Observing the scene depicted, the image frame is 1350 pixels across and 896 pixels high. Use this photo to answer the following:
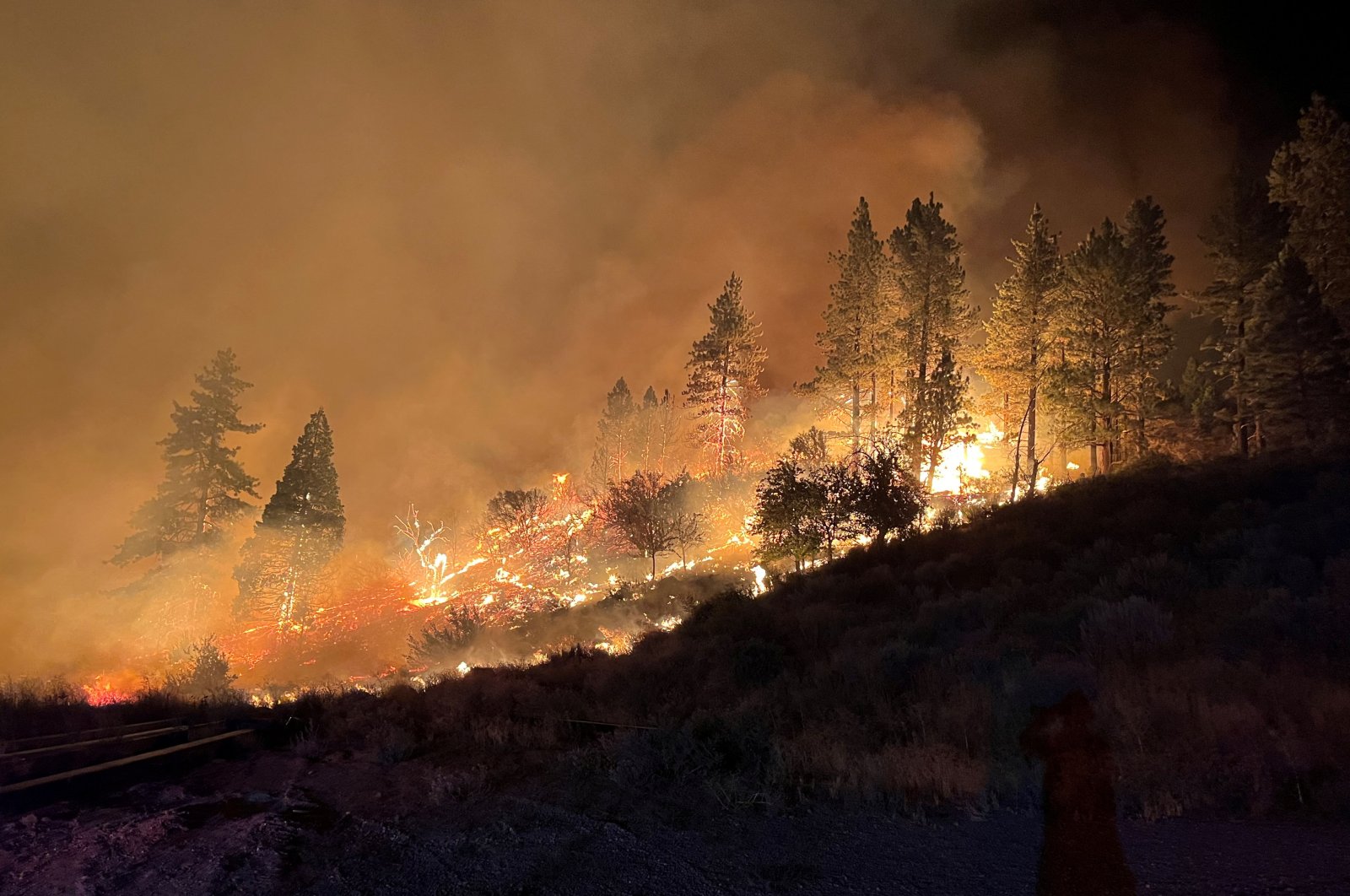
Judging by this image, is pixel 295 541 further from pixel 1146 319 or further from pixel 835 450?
pixel 1146 319

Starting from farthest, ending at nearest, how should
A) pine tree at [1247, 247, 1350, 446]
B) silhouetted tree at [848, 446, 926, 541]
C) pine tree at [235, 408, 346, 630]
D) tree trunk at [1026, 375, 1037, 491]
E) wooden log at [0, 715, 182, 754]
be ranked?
1. pine tree at [235, 408, 346, 630]
2. tree trunk at [1026, 375, 1037, 491]
3. pine tree at [1247, 247, 1350, 446]
4. silhouetted tree at [848, 446, 926, 541]
5. wooden log at [0, 715, 182, 754]

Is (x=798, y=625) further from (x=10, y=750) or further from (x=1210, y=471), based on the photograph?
(x=1210, y=471)

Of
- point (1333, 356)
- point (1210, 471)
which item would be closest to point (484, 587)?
point (1210, 471)

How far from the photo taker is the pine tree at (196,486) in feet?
142

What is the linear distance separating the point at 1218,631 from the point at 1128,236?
1399 inches

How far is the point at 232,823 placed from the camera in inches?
236

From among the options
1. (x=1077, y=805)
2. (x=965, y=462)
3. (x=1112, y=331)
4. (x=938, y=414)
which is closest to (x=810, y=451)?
(x=938, y=414)

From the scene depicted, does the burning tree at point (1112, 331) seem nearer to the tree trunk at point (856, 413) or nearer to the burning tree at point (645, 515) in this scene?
the tree trunk at point (856, 413)

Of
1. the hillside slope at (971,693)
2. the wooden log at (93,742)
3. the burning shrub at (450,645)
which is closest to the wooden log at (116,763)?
the wooden log at (93,742)

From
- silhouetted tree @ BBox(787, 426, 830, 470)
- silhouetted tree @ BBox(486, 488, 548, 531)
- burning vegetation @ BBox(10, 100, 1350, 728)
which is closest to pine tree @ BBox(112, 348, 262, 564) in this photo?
burning vegetation @ BBox(10, 100, 1350, 728)

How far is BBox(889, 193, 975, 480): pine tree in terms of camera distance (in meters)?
38.9

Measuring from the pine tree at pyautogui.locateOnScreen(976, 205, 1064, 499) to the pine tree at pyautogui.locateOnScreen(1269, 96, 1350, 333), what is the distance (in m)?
11.7

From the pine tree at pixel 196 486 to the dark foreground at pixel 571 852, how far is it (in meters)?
44.9

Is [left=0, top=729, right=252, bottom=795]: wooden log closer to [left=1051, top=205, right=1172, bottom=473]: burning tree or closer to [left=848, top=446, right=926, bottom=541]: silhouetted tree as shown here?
[left=848, top=446, right=926, bottom=541]: silhouetted tree
